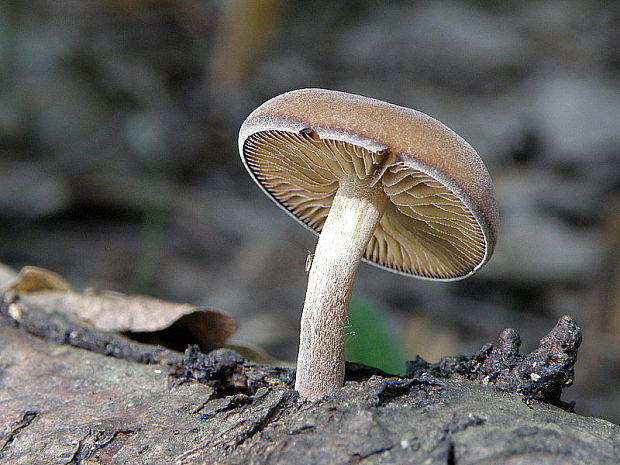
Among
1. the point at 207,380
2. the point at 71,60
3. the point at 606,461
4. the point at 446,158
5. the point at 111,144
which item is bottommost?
the point at 207,380

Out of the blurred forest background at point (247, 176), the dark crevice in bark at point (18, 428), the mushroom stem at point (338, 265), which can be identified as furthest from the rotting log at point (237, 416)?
the blurred forest background at point (247, 176)

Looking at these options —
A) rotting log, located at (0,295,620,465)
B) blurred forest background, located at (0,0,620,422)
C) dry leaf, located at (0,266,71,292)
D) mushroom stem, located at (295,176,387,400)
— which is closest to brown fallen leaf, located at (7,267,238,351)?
dry leaf, located at (0,266,71,292)

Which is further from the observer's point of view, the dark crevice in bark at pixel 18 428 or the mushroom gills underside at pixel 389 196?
the mushroom gills underside at pixel 389 196

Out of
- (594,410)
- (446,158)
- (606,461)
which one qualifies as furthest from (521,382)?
(594,410)

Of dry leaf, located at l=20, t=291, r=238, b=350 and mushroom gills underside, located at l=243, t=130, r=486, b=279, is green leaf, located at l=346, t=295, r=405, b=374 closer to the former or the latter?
mushroom gills underside, located at l=243, t=130, r=486, b=279

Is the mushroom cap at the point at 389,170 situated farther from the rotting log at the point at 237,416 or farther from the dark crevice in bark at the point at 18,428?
the dark crevice in bark at the point at 18,428

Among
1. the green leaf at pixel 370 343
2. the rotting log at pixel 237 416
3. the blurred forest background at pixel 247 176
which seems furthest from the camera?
the blurred forest background at pixel 247 176

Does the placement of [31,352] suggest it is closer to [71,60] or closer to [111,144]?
[111,144]
